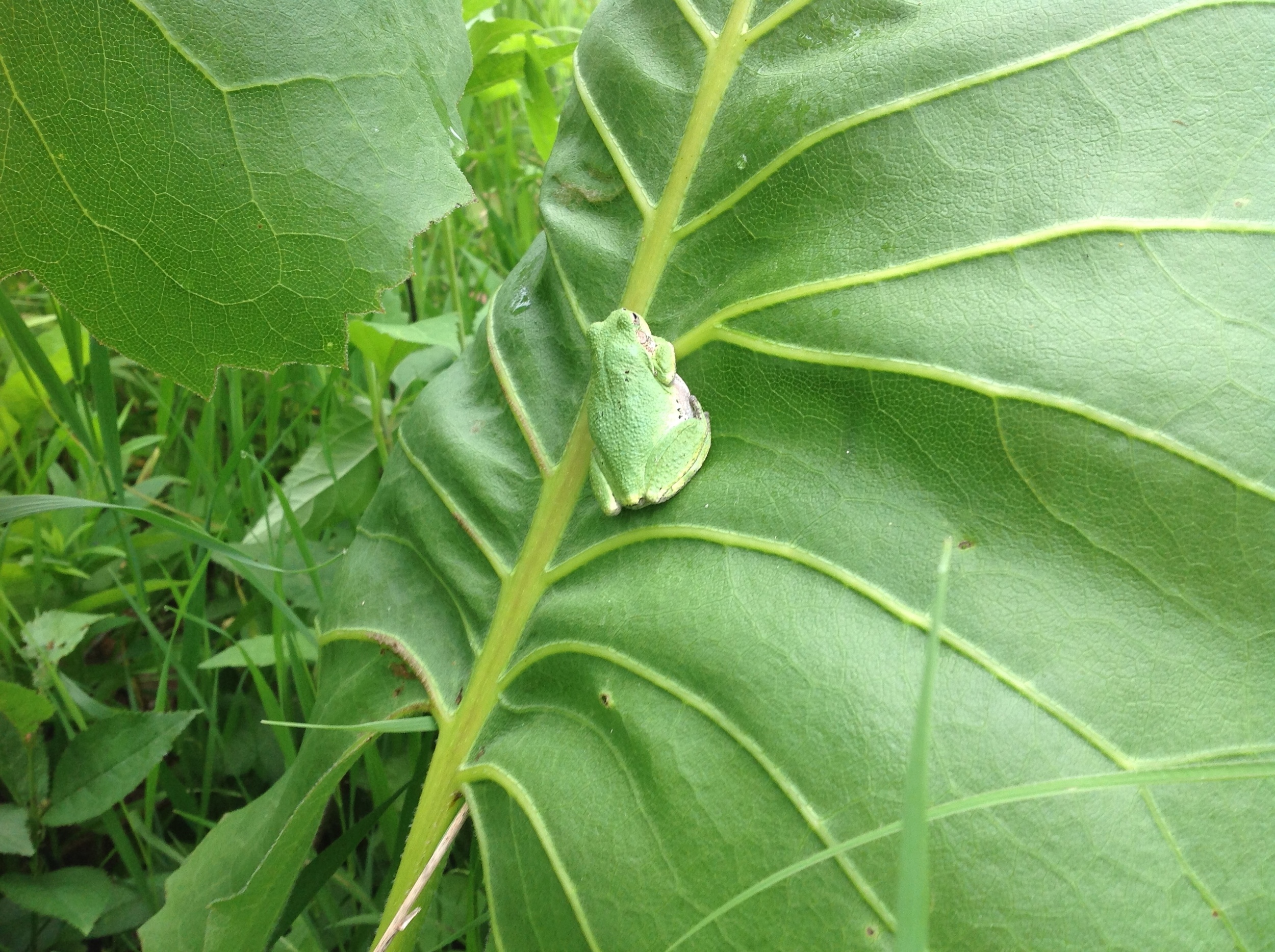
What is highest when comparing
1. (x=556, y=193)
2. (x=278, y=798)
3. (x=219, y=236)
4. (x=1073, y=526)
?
(x=556, y=193)

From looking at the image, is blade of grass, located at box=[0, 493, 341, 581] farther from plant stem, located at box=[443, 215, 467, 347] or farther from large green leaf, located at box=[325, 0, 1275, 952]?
plant stem, located at box=[443, 215, 467, 347]

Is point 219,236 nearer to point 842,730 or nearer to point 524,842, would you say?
point 524,842

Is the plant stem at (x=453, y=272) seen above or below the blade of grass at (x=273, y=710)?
above

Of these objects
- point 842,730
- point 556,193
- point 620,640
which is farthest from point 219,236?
point 842,730

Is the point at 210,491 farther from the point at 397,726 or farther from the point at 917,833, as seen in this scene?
the point at 917,833

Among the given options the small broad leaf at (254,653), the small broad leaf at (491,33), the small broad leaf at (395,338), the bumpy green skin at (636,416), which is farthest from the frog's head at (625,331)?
the small broad leaf at (491,33)

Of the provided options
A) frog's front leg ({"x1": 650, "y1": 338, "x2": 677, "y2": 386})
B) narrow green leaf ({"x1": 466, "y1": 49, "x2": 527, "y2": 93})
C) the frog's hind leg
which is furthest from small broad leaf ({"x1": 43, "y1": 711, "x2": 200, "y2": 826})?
narrow green leaf ({"x1": 466, "y1": 49, "x2": 527, "y2": 93})

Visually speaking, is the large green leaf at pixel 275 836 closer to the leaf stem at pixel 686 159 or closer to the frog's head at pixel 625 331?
the frog's head at pixel 625 331
